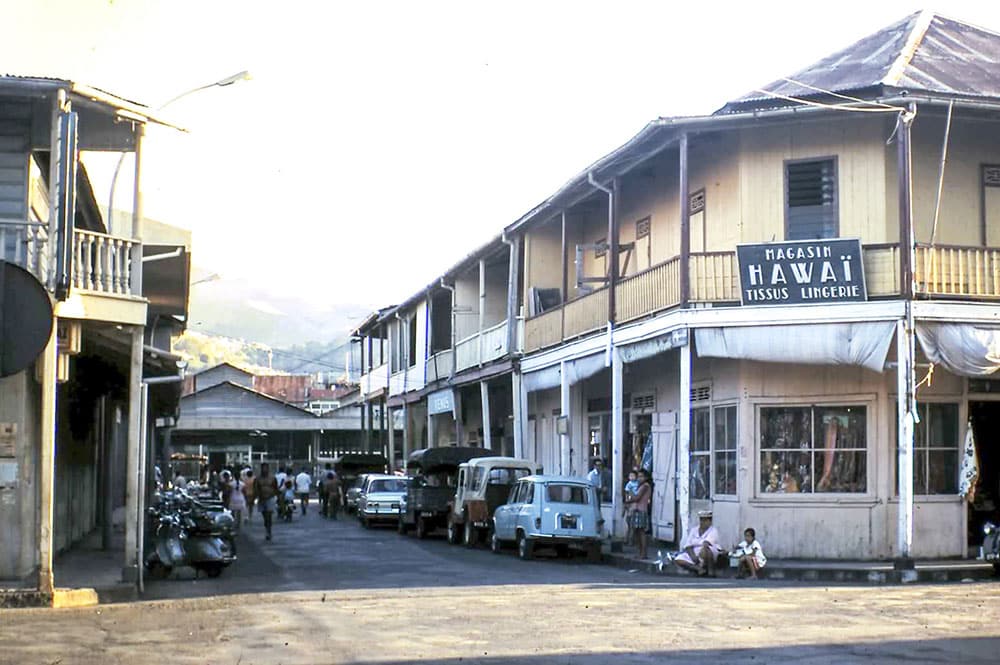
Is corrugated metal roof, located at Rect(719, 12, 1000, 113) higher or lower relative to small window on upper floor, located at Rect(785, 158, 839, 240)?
higher

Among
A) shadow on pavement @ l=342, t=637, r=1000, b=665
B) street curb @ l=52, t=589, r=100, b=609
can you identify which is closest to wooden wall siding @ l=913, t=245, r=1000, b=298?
shadow on pavement @ l=342, t=637, r=1000, b=665

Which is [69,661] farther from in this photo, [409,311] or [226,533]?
[409,311]

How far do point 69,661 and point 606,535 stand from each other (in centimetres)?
1816

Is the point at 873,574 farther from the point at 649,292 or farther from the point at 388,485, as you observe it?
the point at 388,485

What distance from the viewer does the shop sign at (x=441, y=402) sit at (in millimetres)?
43544

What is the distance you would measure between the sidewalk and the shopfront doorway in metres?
1.22

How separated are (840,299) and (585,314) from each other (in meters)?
8.34

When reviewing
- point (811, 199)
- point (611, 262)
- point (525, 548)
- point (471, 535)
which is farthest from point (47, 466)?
point (471, 535)

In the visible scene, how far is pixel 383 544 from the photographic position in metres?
31.0

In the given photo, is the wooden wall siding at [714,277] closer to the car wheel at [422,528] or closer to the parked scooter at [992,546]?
the parked scooter at [992,546]

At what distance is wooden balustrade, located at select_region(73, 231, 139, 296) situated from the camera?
18.6 m

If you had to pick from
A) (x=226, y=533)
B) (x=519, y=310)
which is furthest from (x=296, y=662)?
(x=519, y=310)

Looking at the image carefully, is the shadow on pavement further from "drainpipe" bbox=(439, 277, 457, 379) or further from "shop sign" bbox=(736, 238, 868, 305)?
"drainpipe" bbox=(439, 277, 457, 379)

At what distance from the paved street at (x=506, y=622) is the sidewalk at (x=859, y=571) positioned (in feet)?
3.40
